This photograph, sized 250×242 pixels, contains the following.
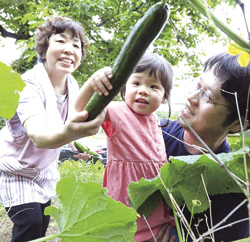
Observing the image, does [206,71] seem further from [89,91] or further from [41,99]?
[41,99]

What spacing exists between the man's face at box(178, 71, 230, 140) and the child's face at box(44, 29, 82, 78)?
0.94 meters

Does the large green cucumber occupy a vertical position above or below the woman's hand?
above

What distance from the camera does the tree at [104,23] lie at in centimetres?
398

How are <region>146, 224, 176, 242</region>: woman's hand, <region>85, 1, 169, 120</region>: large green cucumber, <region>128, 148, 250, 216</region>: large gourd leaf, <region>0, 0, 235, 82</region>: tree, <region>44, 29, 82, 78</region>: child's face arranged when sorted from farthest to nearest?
<region>0, 0, 235, 82</region>: tree
<region>44, 29, 82, 78</region>: child's face
<region>146, 224, 176, 242</region>: woman's hand
<region>128, 148, 250, 216</region>: large gourd leaf
<region>85, 1, 169, 120</region>: large green cucumber

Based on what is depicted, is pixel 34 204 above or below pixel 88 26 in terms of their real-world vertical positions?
below

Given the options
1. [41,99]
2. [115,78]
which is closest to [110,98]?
[115,78]

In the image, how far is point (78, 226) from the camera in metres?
0.71

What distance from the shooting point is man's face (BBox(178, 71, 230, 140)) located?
124cm

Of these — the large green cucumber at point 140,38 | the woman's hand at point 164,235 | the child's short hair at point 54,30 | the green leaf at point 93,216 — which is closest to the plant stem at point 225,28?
the large green cucumber at point 140,38

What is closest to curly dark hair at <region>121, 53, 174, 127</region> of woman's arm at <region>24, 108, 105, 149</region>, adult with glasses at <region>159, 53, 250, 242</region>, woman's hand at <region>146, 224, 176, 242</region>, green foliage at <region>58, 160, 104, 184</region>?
adult with glasses at <region>159, 53, 250, 242</region>

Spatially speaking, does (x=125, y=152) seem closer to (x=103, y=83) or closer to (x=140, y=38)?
(x=103, y=83)

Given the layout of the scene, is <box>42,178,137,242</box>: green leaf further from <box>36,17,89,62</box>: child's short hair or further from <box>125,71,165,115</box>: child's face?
<box>36,17,89,62</box>: child's short hair

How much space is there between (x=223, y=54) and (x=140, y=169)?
71 centimetres

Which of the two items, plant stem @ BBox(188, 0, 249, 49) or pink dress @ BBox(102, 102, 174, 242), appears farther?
pink dress @ BBox(102, 102, 174, 242)
